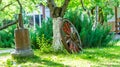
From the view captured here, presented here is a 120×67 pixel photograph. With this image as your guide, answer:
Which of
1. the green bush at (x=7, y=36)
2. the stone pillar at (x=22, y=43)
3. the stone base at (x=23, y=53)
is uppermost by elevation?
the stone pillar at (x=22, y=43)

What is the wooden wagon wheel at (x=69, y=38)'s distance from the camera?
11.7m

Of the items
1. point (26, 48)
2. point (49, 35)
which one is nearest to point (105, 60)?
point (26, 48)

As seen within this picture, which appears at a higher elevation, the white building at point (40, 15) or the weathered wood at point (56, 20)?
the weathered wood at point (56, 20)

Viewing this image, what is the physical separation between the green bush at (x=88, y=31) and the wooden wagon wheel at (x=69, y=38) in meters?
1.74

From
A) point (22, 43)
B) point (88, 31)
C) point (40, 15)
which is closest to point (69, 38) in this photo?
point (22, 43)

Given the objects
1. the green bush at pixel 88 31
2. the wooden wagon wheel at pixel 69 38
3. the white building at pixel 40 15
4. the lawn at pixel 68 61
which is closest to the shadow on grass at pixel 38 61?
the lawn at pixel 68 61

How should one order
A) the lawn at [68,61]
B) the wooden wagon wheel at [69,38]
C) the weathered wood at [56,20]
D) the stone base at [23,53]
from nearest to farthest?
the lawn at [68,61] < the stone base at [23,53] < the wooden wagon wheel at [69,38] < the weathered wood at [56,20]

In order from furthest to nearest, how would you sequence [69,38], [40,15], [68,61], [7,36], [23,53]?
[40,15], [7,36], [69,38], [23,53], [68,61]

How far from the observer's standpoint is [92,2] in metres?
22.5

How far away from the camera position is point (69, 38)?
12180 mm

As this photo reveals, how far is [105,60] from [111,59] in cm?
30

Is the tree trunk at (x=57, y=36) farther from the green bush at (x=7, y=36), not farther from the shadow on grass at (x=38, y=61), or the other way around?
the green bush at (x=7, y=36)

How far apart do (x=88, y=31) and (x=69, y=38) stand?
295 centimetres

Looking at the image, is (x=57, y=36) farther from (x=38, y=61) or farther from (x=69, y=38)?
(x=38, y=61)
